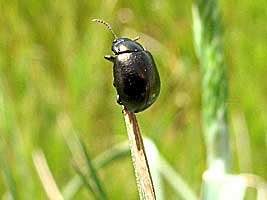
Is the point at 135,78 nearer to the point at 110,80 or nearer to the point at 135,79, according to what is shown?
the point at 135,79

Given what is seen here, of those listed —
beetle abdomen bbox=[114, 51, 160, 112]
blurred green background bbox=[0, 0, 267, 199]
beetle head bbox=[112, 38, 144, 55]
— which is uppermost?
blurred green background bbox=[0, 0, 267, 199]

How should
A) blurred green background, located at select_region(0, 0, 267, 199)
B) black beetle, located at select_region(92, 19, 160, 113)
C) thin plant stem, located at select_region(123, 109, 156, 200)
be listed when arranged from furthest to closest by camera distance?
blurred green background, located at select_region(0, 0, 267, 199) < black beetle, located at select_region(92, 19, 160, 113) < thin plant stem, located at select_region(123, 109, 156, 200)

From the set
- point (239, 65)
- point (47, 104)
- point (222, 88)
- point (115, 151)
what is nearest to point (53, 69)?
point (47, 104)

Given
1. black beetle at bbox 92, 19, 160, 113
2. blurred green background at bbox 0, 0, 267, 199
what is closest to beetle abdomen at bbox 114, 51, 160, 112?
black beetle at bbox 92, 19, 160, 113

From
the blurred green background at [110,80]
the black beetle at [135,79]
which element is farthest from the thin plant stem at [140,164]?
the blurred green background at [110,80]

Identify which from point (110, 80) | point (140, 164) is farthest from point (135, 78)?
point (110, 80)

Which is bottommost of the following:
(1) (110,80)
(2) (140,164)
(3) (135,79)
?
(2) (140,164)

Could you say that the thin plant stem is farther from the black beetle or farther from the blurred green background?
the blurred green background
